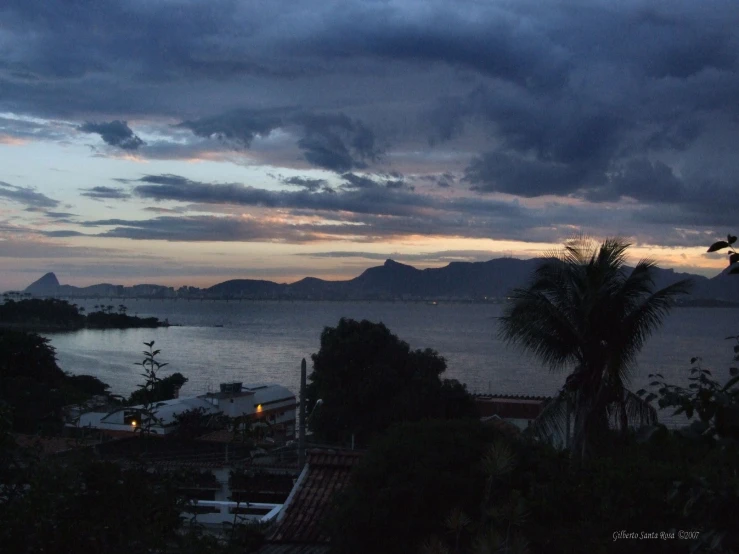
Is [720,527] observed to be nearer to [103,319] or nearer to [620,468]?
[620,468]

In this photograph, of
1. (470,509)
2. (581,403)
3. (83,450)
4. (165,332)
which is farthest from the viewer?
(165,332)

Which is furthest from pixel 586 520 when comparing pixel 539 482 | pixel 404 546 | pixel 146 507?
pixel 146 507

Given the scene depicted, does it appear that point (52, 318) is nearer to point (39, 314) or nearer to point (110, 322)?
point (39, 314)

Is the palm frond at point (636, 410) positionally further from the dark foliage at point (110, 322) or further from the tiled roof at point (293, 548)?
the dark foliage at point (110, 322)

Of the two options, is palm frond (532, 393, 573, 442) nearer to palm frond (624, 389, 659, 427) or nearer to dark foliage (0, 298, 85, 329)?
palm frond (624, 389, 659, 427)

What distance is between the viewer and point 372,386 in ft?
101

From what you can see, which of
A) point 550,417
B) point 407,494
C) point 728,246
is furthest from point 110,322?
point 728,246

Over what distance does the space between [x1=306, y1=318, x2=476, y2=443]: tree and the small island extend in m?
31.0

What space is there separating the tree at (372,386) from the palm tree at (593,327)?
1774cm

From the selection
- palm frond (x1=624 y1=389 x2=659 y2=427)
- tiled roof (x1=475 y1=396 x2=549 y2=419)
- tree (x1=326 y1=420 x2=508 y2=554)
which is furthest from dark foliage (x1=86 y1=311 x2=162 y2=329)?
tree (x1=326 y1=420 x2=508 y2=554)

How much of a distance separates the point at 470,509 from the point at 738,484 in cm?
653

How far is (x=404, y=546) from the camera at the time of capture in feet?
28.2

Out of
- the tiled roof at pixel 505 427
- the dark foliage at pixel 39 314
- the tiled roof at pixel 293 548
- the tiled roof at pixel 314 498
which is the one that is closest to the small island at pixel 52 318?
the dark foliage at pixel 39 314

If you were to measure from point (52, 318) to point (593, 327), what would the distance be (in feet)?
365
